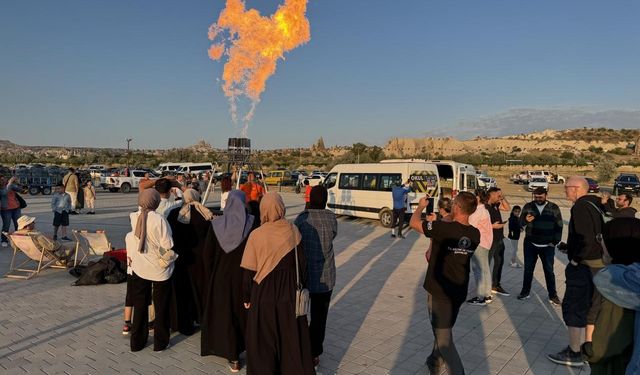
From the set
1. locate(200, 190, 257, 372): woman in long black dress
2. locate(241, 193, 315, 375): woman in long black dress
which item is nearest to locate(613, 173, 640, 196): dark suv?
locate(200, 190, 257, 372): woman in long black dress

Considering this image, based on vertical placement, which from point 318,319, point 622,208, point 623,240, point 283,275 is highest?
point 623,240

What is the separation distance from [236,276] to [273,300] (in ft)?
2.86

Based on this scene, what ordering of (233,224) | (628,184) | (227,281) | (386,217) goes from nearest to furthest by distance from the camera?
(233,224) < (227,281) < (386,217) < (628,184)

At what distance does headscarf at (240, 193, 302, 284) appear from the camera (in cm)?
371

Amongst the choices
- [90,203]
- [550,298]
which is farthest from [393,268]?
[90,203]

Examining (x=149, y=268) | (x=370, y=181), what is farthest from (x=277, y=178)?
(x=149, y=268)

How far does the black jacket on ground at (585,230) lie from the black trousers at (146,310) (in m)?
4.57

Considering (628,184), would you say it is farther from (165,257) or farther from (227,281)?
(165,257)

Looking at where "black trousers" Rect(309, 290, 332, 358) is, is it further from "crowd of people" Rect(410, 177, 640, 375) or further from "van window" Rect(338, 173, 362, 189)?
"van window" Rect(338, 173, 362, 189)

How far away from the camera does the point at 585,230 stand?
464 cm

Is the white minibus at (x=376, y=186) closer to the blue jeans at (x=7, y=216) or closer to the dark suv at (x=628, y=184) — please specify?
the blue jeans at (x=7, y=216)

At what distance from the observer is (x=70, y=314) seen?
6004 mm

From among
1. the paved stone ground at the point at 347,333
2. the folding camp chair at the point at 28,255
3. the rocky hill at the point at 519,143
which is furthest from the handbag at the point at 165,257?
the rocky hill at the point at 519,143

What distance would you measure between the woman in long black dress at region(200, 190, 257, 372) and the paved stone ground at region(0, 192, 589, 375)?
307 millimetres
